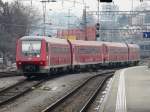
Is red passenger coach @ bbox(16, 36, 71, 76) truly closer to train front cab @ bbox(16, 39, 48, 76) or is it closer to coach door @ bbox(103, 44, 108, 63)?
train front cab @ bbox(16, 39, 48, 76)

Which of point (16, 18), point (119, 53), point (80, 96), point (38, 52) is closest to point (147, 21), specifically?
point (16, 18)

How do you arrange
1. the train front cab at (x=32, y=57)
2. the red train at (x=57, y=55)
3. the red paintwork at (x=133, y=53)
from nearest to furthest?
1. the train front cab at (x=32, y=57)
2. the red train at (x=57, y=55)
3. the red paintwork at (x=133, y=53)

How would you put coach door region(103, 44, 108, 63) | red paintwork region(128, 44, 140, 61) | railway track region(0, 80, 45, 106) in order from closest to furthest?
railway track region(0, 80, 45, 106) → coach door region(103, 44, 108, 63) → red paintwork region(128, 44, 140, 61)

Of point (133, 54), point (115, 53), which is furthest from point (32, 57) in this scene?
point (133, 54)

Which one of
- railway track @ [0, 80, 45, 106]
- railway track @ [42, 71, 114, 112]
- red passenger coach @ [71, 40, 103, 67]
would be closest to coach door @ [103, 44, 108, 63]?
red passenger coach @ [71, 40, 103, 67]

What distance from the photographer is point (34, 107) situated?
20.4 m

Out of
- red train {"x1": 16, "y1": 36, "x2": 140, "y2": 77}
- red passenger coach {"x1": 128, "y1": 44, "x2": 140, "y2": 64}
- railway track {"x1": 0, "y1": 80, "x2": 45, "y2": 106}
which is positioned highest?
red train {"x1": 16, "y1": 36, "x2": 140, "y2": 77}

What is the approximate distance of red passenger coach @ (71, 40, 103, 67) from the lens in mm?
48297

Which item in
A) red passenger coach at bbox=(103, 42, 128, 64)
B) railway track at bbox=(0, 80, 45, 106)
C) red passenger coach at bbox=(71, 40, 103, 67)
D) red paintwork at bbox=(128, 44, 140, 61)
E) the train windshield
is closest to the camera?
railway track at bbox=(0, 80, 45, 106)

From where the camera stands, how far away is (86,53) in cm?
5234

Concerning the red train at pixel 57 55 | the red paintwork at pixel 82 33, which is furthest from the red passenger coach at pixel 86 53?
the red paintwork at pixel 82 33

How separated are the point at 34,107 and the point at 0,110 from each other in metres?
1.75

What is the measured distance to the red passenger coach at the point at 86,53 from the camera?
4830 centimetres

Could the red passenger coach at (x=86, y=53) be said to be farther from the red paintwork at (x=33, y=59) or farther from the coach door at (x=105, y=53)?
the red paintwork at (x=33, y=59)
